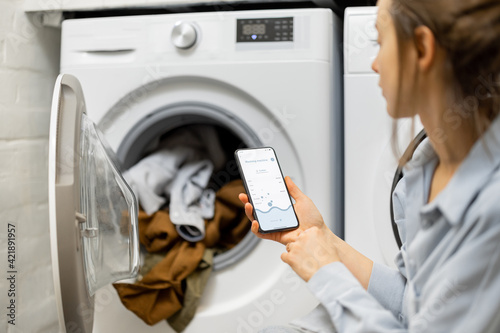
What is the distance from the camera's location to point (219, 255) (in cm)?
109

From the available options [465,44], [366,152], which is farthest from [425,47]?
[366,152]

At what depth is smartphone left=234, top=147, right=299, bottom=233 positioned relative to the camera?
80 centimetres

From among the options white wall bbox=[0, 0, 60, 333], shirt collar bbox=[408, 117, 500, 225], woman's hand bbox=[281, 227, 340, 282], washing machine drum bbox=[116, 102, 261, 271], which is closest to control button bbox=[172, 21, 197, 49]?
washing machine drum bbox=[116, 102, 261, 271]

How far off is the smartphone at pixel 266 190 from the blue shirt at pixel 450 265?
169 millimetres

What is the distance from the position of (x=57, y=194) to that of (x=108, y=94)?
417mm

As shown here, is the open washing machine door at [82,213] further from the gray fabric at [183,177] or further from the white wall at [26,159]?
the white wall at [26,159]

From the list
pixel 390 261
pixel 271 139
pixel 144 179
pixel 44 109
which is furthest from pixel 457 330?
pixel 44 109

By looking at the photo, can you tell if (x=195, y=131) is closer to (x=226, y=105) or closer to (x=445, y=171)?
(x=226, y=105)

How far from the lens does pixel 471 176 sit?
21.3 inches

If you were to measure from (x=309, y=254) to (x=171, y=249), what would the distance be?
1.58ft

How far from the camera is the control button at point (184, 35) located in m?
1.07

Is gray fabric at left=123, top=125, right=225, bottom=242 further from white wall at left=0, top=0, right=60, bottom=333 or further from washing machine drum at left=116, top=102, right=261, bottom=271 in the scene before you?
white wall at left=0, top=0, right=60, bottom=333

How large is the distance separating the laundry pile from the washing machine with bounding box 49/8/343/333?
0.13ft

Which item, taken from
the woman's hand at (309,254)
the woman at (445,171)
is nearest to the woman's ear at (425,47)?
the woman at (445,171)
